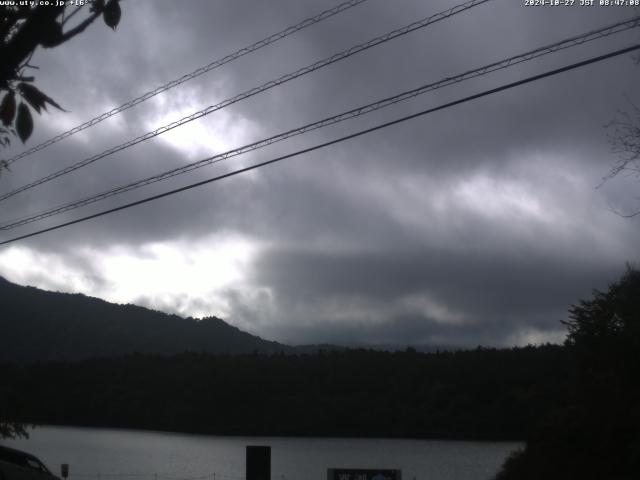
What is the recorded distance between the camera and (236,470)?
53.1 metres

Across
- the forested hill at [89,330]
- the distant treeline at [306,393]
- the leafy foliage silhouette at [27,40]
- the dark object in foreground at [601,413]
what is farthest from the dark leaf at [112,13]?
the distant treeline at [306,393]

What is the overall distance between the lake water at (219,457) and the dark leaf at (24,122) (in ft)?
122

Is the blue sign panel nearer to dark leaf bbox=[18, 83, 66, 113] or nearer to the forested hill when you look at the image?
dark leaf bbox=[18, 83, 66, 113]

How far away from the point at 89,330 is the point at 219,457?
8024 centimetres

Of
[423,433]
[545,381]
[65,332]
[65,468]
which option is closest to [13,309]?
[65,332]

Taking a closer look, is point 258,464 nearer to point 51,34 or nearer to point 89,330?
point 51,34

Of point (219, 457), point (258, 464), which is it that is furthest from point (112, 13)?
point (219, 457)

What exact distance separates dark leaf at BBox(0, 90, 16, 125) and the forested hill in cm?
8702

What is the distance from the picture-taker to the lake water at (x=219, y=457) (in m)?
51.9

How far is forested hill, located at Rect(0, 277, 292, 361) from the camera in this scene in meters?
104

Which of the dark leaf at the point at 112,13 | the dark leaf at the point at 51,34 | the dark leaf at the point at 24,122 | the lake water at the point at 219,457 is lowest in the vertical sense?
the lake water at the point at 219,457

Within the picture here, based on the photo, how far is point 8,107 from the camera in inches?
154

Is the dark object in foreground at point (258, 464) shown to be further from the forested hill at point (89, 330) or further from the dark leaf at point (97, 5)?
the forested hill at point (89, 330)

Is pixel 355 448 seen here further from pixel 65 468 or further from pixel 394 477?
pixel 394 477
